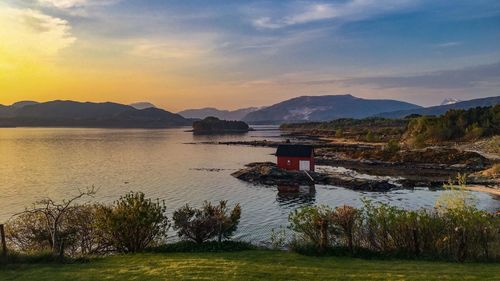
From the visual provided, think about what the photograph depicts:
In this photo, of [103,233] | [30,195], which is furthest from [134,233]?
[30,195]

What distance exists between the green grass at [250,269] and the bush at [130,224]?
2650mm

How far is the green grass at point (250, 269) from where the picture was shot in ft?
47.6

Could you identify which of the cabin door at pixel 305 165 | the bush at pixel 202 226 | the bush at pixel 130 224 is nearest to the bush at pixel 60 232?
the bush at pixel 130 224

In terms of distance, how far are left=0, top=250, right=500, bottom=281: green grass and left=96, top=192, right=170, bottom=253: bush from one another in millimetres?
2650

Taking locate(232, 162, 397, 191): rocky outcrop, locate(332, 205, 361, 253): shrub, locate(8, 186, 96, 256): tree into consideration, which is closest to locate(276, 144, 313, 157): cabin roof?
locate(232, 162, 397, 191): rocky outcrop

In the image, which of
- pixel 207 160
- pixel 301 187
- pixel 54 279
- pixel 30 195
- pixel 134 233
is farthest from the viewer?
pixel 207 160

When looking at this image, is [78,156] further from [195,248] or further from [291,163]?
[195,248]

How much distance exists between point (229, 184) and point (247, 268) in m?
51.0

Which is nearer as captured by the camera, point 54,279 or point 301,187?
point 54,279

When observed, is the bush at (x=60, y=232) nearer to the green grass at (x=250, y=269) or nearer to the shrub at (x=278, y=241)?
the green grass at (x=250, y=269)

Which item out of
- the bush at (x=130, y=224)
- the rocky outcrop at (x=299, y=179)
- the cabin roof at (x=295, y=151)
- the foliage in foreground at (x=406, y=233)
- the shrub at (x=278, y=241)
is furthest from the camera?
the cabin roof at (x=295, y=151)

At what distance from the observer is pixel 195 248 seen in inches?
827

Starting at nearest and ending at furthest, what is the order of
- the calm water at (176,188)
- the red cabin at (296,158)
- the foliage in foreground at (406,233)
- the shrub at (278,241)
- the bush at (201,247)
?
the foliage in foreground at (406,233) → the bush at (201,247) → the shrub at (278,241) → the calm water at (176,188) → the red cabin at (296,158)

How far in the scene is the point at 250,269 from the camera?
15.4 meters
